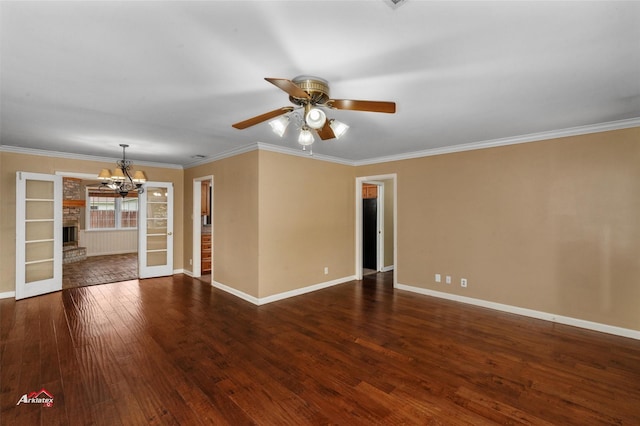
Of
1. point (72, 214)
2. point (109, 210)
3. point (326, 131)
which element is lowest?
point (72, 214)

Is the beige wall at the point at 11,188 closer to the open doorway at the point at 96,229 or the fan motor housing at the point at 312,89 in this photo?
the open doorway at the point at 96,229

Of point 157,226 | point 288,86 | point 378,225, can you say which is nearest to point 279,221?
point 378,225

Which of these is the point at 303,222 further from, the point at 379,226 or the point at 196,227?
the point at 196,227

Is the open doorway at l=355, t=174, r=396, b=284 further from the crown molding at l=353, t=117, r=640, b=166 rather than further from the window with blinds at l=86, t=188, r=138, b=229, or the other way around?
the window with blinds at l=86, t=188, r=138, b=229

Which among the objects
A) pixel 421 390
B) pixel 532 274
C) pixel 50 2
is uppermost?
pixel 50 2

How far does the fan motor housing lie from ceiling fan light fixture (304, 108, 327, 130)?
148 mm

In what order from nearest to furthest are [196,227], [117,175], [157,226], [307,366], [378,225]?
[307,366] → [117,175] → [196,227] → [157,226] → [378,225]

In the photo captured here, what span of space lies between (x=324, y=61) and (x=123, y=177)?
4204mm

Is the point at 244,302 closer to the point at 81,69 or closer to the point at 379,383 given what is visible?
the point at 379,383

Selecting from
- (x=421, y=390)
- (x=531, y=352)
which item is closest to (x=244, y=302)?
(x=421, y=390)

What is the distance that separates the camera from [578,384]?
95.7 inches

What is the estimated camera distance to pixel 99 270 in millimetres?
6887

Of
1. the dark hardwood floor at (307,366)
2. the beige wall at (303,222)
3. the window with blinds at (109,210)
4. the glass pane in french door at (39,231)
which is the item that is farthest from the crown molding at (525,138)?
the window with blinds at (109,210)

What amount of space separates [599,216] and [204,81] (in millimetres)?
4637
